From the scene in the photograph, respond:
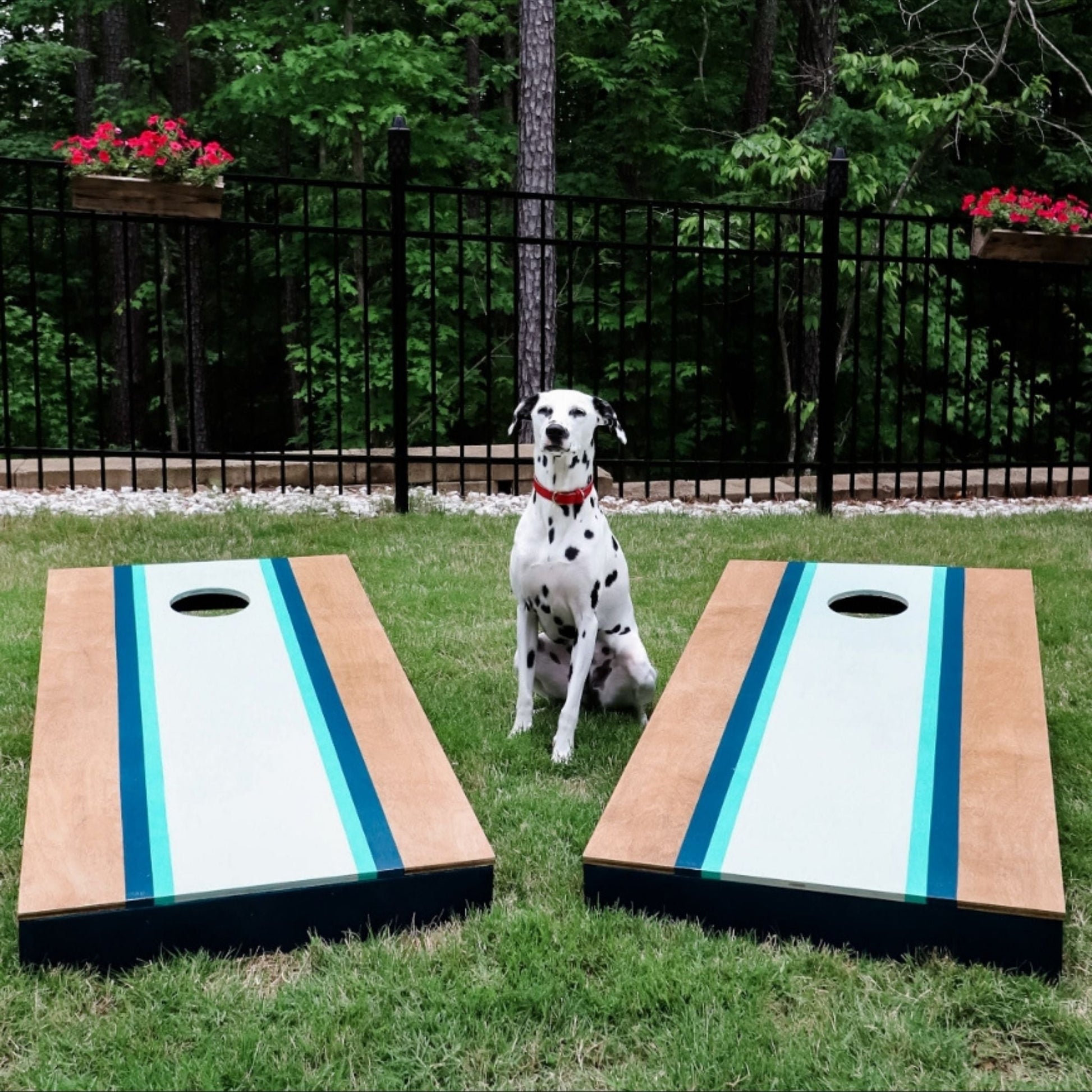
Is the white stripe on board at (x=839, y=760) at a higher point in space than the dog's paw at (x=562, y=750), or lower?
higher

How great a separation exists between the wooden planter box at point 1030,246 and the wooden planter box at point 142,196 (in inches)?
Answer: 209

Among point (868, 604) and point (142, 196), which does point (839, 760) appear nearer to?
point (868, 604)

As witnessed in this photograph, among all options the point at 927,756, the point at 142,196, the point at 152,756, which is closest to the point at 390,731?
the point at 152,756

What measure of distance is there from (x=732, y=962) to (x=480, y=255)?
518 inches

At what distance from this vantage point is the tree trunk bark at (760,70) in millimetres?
15781

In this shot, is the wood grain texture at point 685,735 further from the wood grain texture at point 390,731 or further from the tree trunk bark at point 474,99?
the tree trunk bark at point 474,99

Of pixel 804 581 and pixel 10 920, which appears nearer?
pixel 10 920

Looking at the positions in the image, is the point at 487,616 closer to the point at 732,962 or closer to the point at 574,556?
the point at 574,556

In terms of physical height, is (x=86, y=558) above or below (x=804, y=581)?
below

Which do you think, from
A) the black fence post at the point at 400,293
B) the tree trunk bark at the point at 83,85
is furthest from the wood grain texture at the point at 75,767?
the tree trunk bark at the point at 83,85

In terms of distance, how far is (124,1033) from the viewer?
247 cm

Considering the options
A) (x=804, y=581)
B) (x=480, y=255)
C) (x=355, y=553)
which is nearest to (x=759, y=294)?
(x=480, y=255)

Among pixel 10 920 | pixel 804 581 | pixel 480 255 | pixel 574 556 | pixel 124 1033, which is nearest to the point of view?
pixel 124 1033

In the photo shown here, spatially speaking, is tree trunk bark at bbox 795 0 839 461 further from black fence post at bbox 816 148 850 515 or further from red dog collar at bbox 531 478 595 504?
red dog collar at bbox 531 478 595 504
